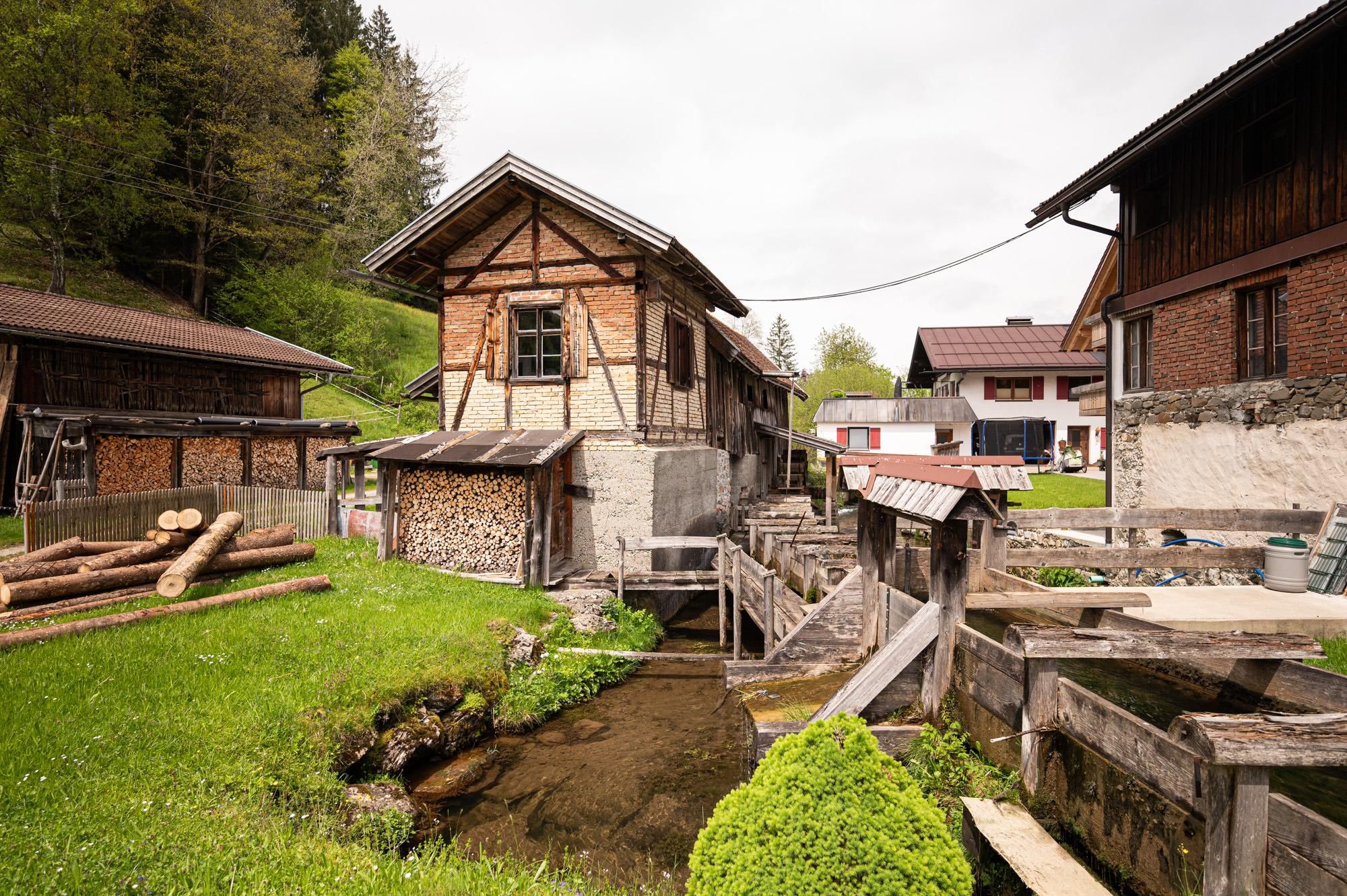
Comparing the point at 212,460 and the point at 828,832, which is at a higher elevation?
the point at 212,460

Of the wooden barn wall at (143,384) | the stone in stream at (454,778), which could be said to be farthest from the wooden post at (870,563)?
the wooden barn wall at (143,384)

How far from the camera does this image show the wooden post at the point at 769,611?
891 cm

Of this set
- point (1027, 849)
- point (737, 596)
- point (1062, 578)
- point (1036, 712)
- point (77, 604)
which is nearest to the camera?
point (1027, 849)

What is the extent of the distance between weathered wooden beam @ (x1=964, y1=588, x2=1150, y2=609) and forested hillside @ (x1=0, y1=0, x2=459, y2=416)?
33.1 meters

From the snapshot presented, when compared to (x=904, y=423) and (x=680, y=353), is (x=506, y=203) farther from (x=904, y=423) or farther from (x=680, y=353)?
(x=904, y=423)

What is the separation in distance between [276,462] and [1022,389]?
3590 centimetres

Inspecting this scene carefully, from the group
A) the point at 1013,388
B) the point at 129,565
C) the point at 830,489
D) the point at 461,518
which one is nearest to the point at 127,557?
the point at 129,565

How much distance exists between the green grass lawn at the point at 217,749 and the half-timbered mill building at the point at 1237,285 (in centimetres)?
1143

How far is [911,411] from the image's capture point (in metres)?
32.2

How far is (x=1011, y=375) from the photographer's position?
32688 millimetres

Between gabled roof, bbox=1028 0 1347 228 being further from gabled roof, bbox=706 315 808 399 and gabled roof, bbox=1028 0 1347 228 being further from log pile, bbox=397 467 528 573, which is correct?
log pile, bbox=397 467 528 573

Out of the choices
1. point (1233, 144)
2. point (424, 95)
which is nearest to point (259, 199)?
point (424, 95)

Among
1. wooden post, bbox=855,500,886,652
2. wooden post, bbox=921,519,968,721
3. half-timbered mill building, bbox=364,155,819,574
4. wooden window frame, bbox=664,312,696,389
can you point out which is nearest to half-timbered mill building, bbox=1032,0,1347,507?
wooden post, bbox=855,500,886,652

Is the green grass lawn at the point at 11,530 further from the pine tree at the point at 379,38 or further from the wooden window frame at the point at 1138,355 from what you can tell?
the pine tree at the point at 379,38
